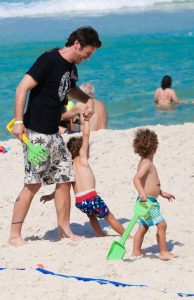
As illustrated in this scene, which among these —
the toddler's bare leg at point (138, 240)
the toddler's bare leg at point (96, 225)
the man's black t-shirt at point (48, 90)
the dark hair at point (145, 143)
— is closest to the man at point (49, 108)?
the man's black t-shirt at point (48, 90)

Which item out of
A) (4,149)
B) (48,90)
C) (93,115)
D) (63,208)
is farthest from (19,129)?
(93,115)

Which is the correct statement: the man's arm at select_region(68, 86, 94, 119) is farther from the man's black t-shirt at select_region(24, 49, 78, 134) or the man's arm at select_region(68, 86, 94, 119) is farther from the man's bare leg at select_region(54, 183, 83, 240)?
the man's bare leg at select_region(54, 183, 83, 240)

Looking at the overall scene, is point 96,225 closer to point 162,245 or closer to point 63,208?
point 63,208

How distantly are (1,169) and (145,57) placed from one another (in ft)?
41.7

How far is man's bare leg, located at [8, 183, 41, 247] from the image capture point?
5.89 m

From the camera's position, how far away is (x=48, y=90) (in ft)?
18.7

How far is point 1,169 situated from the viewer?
834 centimetres

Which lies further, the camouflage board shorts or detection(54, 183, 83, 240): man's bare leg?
detection(54, 183, 83, 240): man's bare leg

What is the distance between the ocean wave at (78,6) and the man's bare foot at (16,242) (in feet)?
96.1

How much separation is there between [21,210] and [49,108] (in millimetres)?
847

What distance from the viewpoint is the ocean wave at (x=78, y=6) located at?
35.0 metres

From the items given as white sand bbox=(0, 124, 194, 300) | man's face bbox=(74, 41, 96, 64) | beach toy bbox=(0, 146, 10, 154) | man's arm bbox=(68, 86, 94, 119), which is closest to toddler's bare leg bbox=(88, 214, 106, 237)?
white sand bbox=(0, 124, 194, 300)

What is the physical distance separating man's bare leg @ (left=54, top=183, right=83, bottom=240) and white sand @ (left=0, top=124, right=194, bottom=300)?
4.2 inches

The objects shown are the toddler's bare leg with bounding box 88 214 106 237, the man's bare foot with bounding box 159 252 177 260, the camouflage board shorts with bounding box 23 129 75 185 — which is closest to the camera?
the man's bare foot with bounding box 159 252 177 260
